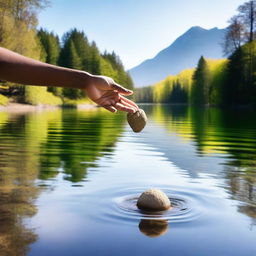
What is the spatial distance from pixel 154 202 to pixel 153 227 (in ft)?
2.77

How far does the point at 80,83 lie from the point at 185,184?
286 inches

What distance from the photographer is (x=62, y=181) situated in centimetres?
873

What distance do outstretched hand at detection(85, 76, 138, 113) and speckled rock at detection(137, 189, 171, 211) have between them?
4.09 m

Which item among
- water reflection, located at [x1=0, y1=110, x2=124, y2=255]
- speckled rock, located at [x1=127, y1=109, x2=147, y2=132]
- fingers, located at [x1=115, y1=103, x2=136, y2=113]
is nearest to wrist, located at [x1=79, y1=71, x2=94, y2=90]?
fingers, located at [x1=115, y1=103, x2=136, y2=113]

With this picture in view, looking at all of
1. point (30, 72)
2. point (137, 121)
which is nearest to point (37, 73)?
point (30, 72)

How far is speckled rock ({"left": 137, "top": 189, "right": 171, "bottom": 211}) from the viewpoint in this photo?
6457mm

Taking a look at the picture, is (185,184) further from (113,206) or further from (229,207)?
(113,206)

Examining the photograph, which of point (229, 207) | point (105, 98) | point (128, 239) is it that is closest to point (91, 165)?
point (229, 207)

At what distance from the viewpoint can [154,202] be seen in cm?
645

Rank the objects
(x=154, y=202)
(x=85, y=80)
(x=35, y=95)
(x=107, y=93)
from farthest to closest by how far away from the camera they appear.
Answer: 1. (x=35, y=95)
2. (x=154, y=202)
3. (x=107, y=93)
4. (x=85, y=80)

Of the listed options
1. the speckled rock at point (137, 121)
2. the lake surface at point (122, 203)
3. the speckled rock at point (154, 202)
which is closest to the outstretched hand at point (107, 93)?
the speckled rock at point (137, 121)

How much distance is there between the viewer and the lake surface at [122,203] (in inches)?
195

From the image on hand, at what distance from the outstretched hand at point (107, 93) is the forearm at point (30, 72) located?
212 mm

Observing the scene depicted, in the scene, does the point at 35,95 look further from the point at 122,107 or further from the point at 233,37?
the point at 122,107
